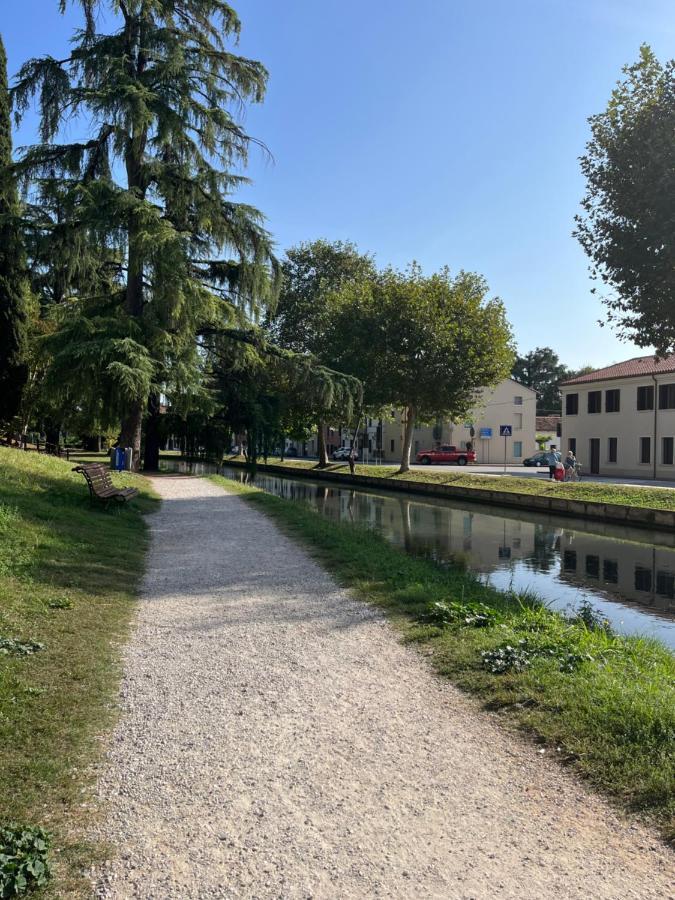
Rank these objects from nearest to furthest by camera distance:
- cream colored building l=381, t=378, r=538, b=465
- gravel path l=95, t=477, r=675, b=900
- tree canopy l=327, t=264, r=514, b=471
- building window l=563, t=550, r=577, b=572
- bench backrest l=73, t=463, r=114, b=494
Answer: gravel path l=95, t=477, r=675, b=900 → bench backrest l=73, t=463, r=114, b=494 → building window l=563, t=550, r=577, b=572 → tree canopy l=327, t=264, r=514, b=471 → cream colored building l=381, t=378, r=538, b=465

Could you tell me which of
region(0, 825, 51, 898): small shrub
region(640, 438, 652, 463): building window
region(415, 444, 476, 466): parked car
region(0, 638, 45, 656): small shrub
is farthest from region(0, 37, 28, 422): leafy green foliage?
region(415, 444, 476, 466): parked car

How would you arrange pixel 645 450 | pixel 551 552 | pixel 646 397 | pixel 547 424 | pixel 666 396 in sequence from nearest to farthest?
pixel 551 552
pixel 666 396
pixel 645 450
pixel 646 397
pixel 547 424

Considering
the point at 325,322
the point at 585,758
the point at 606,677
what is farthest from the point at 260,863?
the point at 325,322

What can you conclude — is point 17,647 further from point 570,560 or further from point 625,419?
point 625,419

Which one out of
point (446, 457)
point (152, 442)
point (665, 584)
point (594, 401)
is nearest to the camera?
point (665, 584)

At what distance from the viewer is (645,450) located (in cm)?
4000

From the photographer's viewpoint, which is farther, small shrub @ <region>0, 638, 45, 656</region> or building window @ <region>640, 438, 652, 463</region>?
building window @ <region>640, 438, 652, 463</region>

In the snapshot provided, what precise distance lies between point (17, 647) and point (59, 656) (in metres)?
0.31

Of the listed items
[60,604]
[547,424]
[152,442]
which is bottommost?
[60,604]

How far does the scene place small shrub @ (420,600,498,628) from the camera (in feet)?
22.0

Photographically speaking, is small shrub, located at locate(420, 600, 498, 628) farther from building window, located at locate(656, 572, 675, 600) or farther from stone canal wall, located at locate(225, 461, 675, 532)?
stone canal wall, located at locate(225, 461, 675, 532)

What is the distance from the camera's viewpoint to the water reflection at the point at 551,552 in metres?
10.7

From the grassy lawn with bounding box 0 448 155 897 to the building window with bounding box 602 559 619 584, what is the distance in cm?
828

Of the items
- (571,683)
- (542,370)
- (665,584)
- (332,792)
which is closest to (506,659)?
(571,683)
